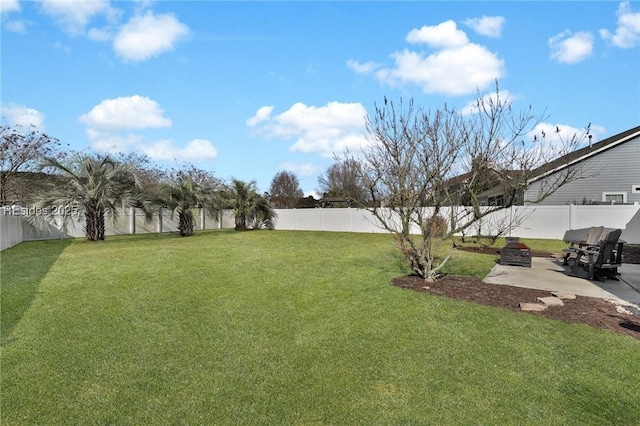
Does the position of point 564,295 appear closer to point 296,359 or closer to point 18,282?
point 296,359

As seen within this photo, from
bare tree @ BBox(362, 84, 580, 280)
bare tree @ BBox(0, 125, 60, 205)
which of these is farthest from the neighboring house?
bare tree @ BBox(0, 125, 60, 205)

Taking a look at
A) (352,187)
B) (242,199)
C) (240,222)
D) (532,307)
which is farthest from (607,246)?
(240,222)

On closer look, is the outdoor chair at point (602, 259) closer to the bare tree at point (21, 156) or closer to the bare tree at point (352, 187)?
the bare tree at point (352, 187)

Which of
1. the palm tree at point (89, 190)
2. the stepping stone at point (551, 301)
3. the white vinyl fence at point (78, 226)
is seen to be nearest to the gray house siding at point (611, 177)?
the stepping stone at point (551, 301)

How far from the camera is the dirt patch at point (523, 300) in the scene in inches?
188

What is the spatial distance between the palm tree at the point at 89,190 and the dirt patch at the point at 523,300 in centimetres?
1291

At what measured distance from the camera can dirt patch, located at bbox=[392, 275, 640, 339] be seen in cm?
477

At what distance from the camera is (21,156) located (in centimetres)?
2153

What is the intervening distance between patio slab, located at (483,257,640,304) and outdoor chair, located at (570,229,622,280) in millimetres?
208

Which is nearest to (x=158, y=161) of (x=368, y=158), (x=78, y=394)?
(x=368, y=158)

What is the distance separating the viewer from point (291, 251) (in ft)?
38.6

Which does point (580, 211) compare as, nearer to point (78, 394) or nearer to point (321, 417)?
point (321, 417)

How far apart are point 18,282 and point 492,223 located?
1773cm

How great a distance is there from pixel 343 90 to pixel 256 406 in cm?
1062
